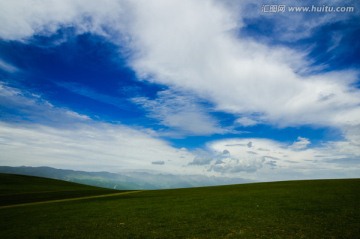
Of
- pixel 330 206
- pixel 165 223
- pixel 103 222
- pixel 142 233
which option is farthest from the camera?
pixel 330 206

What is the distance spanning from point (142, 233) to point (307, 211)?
1828 centimetres

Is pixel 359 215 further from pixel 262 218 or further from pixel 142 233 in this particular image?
pixel 142 233

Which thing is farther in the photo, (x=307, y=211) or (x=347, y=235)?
(x=307, y=211)

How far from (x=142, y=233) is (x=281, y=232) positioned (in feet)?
36.3

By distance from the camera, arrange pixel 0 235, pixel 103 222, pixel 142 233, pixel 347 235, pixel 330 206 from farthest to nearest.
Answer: pixel 330 206 < pixel 103 222 < pixel 0 235 < pixel 142 233 < pixel 347 235

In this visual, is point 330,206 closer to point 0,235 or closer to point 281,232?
point 281,232

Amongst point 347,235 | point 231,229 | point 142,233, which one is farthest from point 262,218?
point 142,233

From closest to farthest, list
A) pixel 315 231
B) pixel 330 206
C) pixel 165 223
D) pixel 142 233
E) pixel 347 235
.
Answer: pixel 347 235 < pixel 315 231 < pixel 142 233 < pixel 165 223 < pixel 330 206

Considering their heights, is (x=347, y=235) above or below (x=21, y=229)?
above

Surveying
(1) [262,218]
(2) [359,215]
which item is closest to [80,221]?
(1) [262,218]

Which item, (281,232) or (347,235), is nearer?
(347,235)

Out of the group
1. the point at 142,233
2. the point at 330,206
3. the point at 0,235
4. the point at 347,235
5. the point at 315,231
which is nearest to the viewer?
the point at 347,235

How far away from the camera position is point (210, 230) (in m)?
19.8

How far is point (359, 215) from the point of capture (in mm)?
22641
